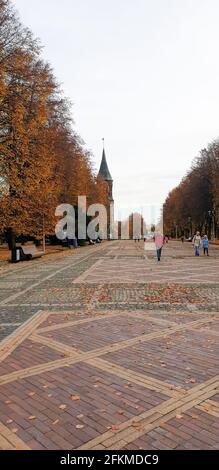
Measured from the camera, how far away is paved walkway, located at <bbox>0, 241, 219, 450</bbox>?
13.1 feet

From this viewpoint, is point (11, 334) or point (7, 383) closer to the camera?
point (7, 383)

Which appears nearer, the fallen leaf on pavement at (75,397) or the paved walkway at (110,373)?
the paved walkway at (110,373)

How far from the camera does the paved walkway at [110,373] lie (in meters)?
3.98

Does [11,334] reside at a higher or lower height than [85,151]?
lower

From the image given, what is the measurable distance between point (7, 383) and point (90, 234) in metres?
54.8

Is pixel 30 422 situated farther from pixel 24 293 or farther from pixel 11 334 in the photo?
pixel 24 293

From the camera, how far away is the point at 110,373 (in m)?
5.55

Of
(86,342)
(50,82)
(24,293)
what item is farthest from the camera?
(50,82)

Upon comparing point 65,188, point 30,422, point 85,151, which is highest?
point 85,151

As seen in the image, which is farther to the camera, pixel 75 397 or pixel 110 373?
pixel 110 373

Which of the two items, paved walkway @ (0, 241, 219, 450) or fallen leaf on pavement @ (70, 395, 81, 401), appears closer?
paved walkway @ (0, 241, 219, 450)
